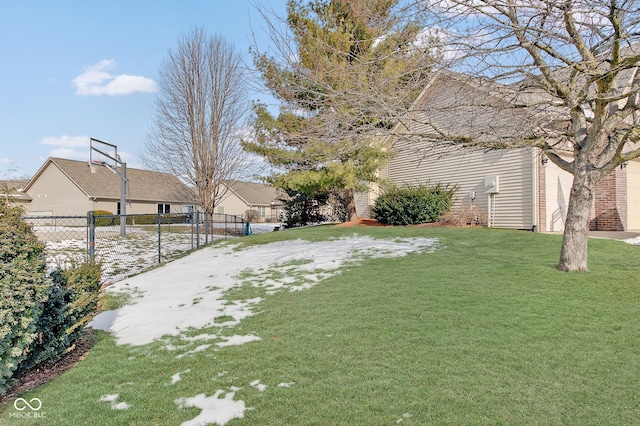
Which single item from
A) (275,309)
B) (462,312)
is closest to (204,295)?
(275,309)

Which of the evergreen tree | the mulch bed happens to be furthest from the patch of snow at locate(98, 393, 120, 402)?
the evergreen tree

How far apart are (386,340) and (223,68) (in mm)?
18329

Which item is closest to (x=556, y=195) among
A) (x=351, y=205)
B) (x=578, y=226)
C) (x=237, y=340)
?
(x=578, y=226)

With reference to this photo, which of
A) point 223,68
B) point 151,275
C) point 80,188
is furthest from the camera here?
point 80,188

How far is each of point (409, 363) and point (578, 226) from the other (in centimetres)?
459

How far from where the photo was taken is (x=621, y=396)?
290 cm

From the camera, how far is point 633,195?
1379cm

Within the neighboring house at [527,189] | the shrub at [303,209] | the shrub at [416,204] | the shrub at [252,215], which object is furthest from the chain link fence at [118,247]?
the shrub at [252,215]

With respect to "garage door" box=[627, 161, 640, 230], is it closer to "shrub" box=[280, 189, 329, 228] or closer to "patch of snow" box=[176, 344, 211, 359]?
"shrub" box=[280, 189, 329, 228]

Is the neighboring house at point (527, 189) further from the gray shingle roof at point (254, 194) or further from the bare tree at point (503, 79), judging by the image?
the gray shingle roof at point (254, 194)

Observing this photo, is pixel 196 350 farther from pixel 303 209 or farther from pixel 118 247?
pixel 303 209

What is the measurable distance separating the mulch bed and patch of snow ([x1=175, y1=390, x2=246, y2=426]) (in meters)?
1.58

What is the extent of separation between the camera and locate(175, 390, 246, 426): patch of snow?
2.78 metres

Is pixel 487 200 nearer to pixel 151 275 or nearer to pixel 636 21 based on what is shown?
pixel 636 21
